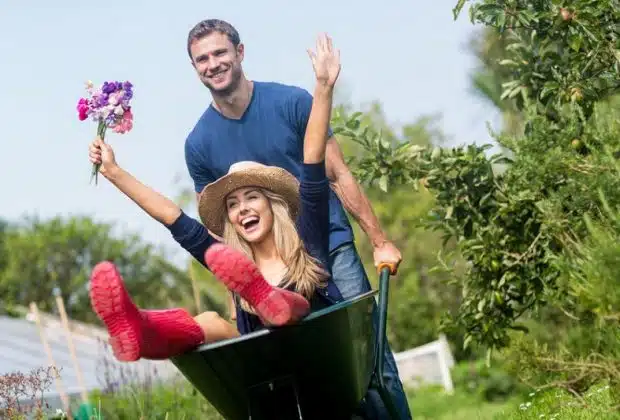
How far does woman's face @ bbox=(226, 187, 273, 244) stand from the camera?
433cm

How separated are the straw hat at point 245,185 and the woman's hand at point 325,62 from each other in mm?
382

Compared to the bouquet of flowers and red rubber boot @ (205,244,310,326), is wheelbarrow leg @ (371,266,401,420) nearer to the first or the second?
red rubber boot @ (205,244,310,326)

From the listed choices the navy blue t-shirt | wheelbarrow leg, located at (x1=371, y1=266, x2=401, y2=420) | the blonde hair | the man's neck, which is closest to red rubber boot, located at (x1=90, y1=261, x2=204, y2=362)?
the blonde hair

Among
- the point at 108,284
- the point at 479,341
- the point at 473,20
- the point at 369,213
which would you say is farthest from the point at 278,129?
the point at 479,341

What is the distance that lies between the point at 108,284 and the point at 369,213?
1393mm

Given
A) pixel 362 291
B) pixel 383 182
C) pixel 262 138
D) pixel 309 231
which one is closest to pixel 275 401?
pixel 309 231

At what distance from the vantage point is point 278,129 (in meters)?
4.65

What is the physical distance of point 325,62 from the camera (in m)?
4.12

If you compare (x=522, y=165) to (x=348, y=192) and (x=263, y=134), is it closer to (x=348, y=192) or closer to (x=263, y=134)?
(x=348, y=192)

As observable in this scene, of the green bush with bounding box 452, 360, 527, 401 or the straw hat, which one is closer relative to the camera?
the straw hat

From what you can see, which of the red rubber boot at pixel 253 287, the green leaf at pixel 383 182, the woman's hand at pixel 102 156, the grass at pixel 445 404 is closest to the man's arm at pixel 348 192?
the woman's hand at pixel 102 156

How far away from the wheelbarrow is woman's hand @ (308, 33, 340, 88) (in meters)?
0.68

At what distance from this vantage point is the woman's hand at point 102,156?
427cm

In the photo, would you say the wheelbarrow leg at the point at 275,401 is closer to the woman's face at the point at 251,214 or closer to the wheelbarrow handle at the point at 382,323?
the wheelbarrow handle at the point at 382,323
